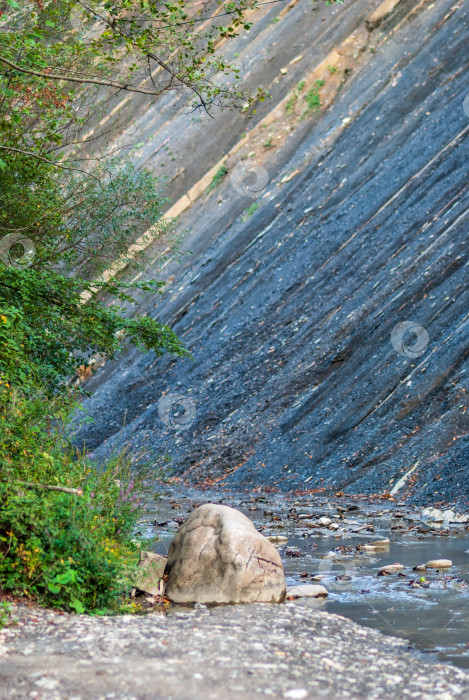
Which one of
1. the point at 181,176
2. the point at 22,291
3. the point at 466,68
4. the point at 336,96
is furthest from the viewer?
the point at 181,176

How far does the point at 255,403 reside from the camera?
2047 centimetres

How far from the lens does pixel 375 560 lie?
9.66 meters

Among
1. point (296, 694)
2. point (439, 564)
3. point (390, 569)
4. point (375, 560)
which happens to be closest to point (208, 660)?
point (296, 694)

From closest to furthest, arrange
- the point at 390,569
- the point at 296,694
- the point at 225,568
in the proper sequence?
the point at 296,694, the point at 225,568, the point at 390,569

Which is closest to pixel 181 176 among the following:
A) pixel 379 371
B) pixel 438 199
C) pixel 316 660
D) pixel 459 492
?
pixel 438 199

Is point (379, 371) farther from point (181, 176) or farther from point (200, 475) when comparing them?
point (181, 176)

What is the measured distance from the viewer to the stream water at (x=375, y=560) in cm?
676

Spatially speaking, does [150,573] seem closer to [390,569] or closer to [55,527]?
[55,527]

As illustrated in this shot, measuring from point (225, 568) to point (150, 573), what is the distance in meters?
0.82

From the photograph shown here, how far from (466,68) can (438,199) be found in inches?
275

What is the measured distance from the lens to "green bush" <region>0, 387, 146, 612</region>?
21.4 ft

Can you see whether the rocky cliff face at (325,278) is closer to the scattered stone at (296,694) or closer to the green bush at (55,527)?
the green bush at (55,527)

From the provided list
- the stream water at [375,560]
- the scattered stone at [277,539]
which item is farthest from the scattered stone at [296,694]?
the scattered stone at [277,539]

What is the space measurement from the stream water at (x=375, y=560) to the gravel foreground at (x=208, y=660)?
523 mm
